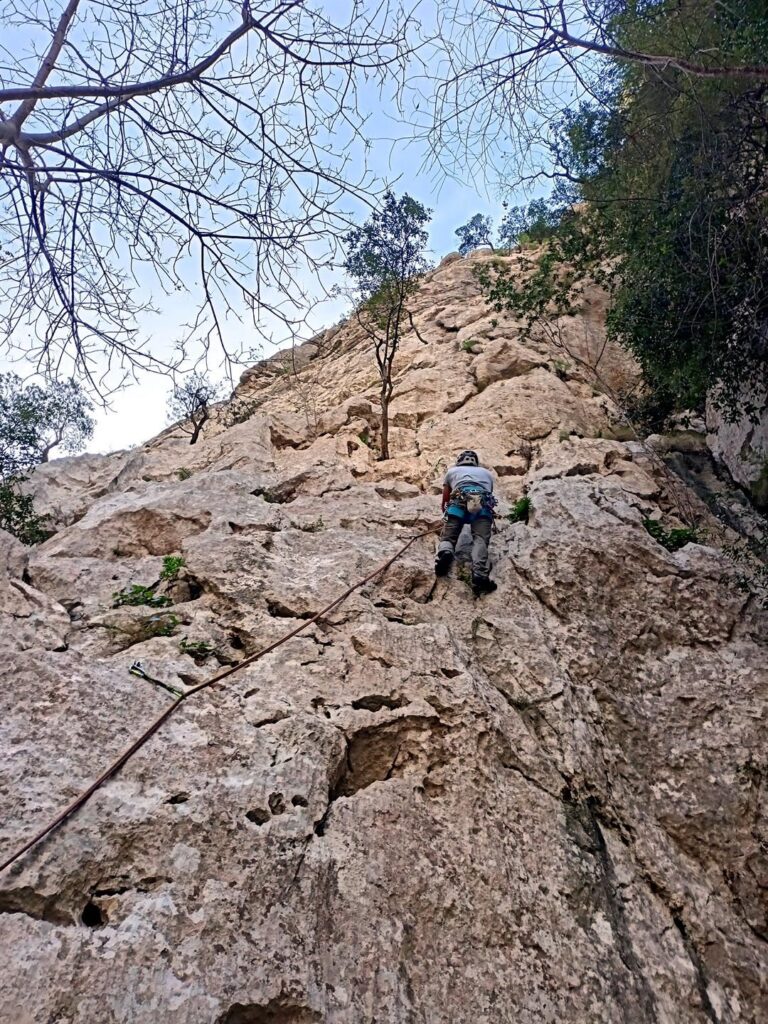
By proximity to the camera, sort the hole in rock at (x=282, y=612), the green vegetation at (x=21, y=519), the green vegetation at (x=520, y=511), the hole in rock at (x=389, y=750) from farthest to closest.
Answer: the green vegetation at (x=21, y=519)
the green vegetation at (x=520, y=511)
the hole in rock at (x=282, y=612)
the hole in rock at (x=389, y=750)

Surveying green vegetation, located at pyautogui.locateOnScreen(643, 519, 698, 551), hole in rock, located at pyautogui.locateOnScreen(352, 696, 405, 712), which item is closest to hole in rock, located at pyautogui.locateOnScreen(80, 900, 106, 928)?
hole in rock, located at pyautogui.locateOnScreen(352, 696, 405, 712)

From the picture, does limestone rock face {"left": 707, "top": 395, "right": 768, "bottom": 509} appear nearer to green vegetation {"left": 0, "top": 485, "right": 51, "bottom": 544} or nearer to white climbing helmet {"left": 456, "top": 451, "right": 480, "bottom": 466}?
white climbing helmet {"left": 456, "top": 451, "right": 480, "bottom": 466}

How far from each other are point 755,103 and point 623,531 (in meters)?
4.10

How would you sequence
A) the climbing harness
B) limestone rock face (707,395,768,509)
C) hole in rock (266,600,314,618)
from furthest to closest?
limestone rock face (707,395,768,509), the climbing harness, hole in rock (266,600,314,618)

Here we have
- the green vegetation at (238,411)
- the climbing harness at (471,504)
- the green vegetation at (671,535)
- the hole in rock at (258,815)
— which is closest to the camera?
the hole in rock at (258,815)

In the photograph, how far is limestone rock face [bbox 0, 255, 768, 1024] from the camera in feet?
10.7

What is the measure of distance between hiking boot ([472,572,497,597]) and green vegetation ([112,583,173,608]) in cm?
275

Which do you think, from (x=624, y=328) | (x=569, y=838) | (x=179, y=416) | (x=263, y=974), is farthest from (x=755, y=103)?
(x=179, y=416)

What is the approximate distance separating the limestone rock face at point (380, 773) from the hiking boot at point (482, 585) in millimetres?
76

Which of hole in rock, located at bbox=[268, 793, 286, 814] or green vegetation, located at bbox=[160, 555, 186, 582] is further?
green vegetation, located at bbox=[160, 555, 186, 582]

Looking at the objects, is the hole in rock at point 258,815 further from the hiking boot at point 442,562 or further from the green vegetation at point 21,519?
the green vegetation at point 21,519

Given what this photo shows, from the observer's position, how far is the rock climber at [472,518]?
632cm

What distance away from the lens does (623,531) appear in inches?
261

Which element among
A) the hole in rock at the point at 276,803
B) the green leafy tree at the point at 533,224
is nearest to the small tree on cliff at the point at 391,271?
the green leafy tree at the point at 533,224
